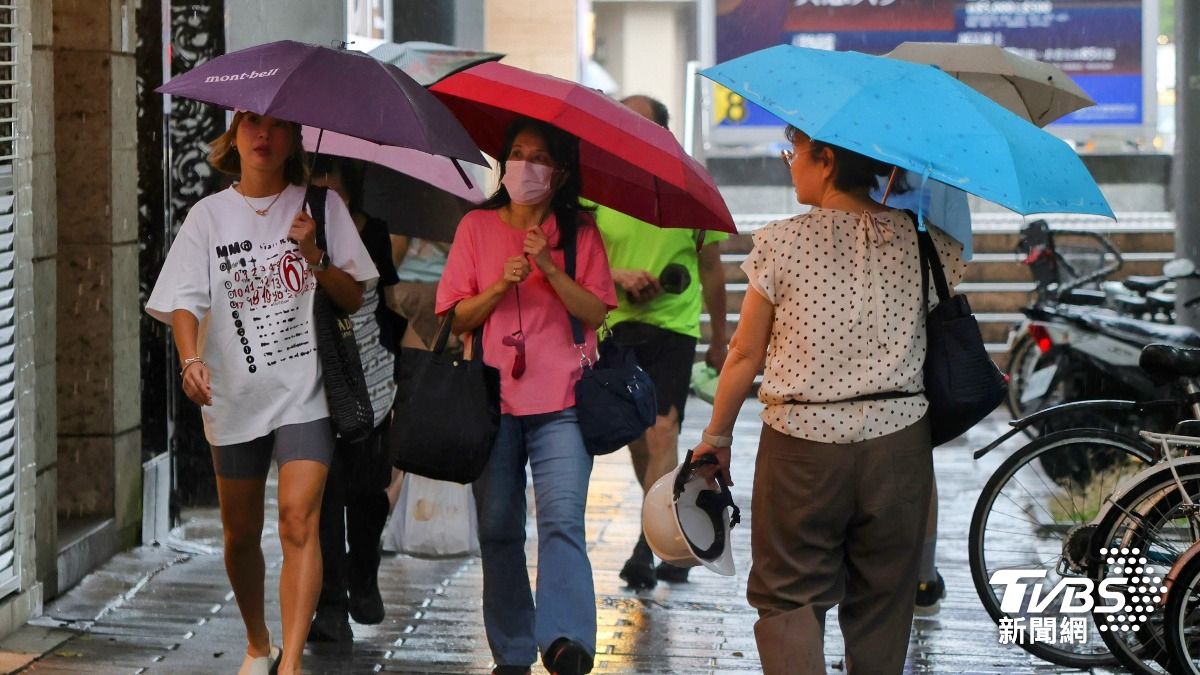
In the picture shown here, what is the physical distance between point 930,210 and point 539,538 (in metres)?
1.55

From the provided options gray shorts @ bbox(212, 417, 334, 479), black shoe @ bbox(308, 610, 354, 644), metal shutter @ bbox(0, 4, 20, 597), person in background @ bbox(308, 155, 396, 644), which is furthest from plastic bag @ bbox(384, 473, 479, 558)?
gray shorts @ bbox(212, 417, 334, 479)

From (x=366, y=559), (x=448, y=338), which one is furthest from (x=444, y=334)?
(x=366, y=559)

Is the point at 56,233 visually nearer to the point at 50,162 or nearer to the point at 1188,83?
the point at 50,162

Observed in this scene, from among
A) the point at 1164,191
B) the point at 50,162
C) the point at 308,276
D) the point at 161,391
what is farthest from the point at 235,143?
the point at 1164,191

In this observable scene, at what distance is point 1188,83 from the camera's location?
9609mm

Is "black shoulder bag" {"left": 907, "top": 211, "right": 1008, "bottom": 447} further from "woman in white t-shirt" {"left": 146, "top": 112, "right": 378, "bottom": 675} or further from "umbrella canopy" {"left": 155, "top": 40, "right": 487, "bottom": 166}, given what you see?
"woman in white t-shirt" {"left": 146, "top": 112, "right": 378, "bottom": 675}

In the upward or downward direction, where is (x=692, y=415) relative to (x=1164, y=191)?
downward

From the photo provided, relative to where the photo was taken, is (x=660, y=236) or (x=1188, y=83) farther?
(x=1188, y=83)

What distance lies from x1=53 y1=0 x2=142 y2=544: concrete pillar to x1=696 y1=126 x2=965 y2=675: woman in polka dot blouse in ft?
12.0

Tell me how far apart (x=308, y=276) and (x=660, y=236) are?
Answer: 6.51 ft

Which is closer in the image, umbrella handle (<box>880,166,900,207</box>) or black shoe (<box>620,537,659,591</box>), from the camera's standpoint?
umbrella handle (<box>880,166,900,207</box>)

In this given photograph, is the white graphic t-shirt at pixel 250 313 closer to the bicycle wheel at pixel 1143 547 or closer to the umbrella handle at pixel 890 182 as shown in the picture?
the umbrella handle at pixel 890 182

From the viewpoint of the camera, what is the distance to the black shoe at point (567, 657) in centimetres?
520

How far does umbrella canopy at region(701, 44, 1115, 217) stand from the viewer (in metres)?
4.13
